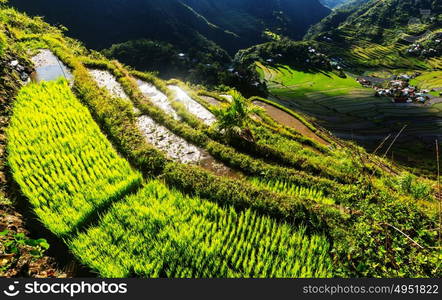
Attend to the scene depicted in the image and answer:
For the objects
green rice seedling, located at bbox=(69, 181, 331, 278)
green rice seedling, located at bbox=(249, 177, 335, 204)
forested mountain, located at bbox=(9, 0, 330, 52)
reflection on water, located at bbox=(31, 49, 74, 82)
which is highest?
forested mountain, located at bbox=(9, 0, 330, 52)

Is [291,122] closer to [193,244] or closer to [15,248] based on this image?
[193,244]

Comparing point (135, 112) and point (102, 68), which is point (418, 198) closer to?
point (135, 112)

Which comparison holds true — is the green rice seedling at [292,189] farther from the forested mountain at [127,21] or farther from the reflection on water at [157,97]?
the forested mountain at [127,21]

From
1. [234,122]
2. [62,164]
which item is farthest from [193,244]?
[234,122]

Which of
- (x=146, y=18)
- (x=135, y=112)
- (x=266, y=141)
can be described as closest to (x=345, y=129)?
(x=266, y=141)

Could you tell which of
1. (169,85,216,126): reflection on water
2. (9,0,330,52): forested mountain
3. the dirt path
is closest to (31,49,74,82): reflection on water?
(169,85,216,126): reflection on water

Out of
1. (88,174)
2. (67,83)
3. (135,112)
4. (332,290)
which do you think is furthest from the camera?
(67,83)

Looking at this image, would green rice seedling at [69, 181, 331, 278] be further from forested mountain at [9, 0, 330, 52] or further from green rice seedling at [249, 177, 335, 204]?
forested mountain at [9, 0, 330, 52]
